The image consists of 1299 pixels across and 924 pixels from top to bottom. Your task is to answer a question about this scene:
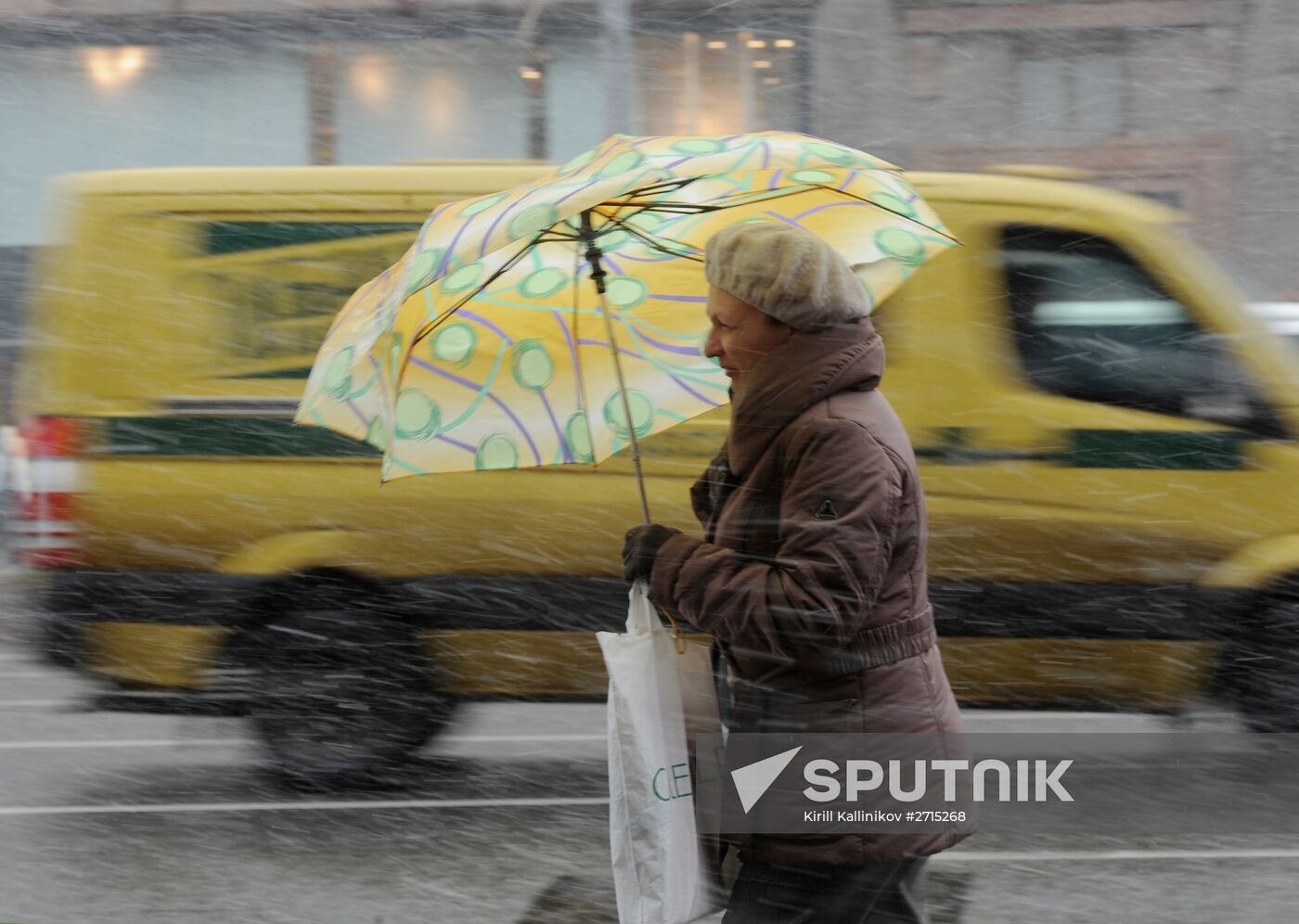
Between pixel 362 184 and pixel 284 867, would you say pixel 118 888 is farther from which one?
pixel 362 184

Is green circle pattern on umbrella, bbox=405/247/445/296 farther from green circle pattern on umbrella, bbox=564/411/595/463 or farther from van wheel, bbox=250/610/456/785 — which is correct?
van wheel, bbox=250/610/456/785

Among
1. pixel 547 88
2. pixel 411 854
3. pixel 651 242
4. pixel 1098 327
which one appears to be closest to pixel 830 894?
pixel 651 242

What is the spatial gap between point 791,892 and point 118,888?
2.84 meters

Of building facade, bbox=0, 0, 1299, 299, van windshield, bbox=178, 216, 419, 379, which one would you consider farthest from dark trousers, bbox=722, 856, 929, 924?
building facade, bbox=0, 0, 1299, 299

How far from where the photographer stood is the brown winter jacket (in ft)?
7.19

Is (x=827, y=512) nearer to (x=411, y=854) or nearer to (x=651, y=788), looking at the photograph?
(x=651, y=788)

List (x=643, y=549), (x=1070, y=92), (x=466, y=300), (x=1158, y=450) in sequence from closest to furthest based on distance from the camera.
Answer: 1. (x=643, y=549)
2. (x=466, y=300)
3. (x=1158, y=450)
4. (x=1070, y=92)

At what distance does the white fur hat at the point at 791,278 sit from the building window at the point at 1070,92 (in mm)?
17587

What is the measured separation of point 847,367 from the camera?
229 centimetres

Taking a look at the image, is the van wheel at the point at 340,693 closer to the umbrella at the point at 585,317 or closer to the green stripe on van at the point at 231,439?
the green stripe on van at the point at 231,439

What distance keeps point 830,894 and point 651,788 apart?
Result: 0.99ft

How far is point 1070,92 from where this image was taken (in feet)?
63.2

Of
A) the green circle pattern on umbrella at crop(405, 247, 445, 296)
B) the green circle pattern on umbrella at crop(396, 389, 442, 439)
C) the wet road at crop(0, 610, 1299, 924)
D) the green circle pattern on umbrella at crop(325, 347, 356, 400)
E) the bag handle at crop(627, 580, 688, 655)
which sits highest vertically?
the green circle pattern on umbrella at crop(405, 247, 445, 296)

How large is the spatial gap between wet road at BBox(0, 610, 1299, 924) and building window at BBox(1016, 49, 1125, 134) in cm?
1448
